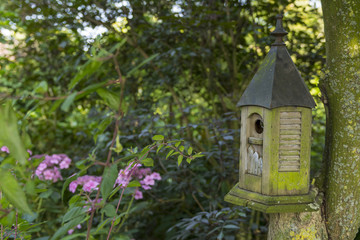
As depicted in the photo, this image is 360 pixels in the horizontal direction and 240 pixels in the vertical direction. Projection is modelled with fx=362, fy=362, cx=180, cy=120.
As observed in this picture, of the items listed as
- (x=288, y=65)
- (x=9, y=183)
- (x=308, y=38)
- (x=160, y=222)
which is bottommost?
(x=160, y=222)

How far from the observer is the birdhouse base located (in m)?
1.68

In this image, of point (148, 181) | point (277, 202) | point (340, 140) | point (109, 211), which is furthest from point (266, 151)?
point (148, 181)

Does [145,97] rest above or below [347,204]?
above

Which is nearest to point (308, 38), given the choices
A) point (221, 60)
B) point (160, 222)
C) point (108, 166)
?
point (221, 60)

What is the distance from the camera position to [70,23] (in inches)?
111

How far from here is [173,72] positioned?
3.23 m

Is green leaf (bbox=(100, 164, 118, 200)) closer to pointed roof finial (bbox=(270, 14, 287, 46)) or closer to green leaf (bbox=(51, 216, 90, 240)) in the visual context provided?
green leaf (bbox=(51, 216, 90, 240))

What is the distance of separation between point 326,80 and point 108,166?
1392 millimetres

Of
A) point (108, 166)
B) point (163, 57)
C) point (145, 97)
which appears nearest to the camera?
point (108, 166)

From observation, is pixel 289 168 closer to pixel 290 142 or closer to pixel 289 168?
pixel 289 168

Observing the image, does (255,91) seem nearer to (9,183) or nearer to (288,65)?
(288,65)

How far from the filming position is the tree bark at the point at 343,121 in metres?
1.81

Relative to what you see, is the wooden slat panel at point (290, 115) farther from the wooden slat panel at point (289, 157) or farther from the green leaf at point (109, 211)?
the green leaf at point (109, 211)

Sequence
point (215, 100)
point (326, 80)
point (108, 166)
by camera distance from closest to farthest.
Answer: point (108, 166) < point (326, 80) < point (215, 100)
